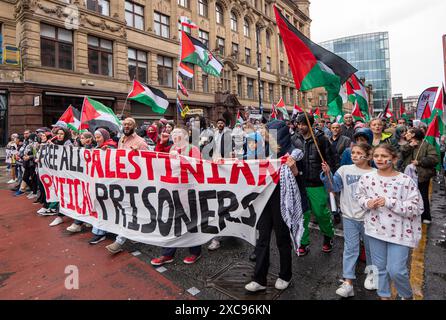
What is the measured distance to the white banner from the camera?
10.4 feet

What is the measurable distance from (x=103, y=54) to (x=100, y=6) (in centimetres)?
322

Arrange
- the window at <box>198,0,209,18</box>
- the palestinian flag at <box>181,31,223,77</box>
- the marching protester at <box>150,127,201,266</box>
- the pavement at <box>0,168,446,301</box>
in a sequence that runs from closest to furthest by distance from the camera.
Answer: the pavement at <box>0,168,446,301</box> < the marching protester at <box>150,127,201,266</box> < the palestinian flag at <box>181,31,223,77</box> < the window at <box>198,0,209,18</box>

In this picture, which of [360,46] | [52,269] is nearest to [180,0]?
[52,269]

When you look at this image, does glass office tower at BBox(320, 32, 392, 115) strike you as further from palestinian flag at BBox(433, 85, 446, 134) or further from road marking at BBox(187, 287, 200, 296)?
road marking at BBox(187, 287, 200, 296)

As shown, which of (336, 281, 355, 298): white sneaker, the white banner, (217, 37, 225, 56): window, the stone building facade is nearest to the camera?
(336, 281, 355, 298): white sneaker

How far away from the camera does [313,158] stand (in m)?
3.82

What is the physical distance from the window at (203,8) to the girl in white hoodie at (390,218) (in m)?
26.8

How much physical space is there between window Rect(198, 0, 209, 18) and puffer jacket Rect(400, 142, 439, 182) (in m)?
25.2

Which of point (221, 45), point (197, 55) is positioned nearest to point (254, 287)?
point (197, 55)

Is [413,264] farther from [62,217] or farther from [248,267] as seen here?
[62,217]

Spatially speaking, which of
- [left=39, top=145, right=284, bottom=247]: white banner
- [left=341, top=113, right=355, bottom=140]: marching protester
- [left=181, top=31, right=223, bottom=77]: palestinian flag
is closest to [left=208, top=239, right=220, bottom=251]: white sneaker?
[left=39, top=145, right=284, bottom=247]: white banner

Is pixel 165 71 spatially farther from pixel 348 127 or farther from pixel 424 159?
pixel 424 159

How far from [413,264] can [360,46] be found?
82.3 meters
